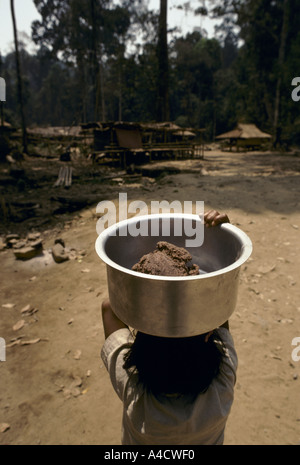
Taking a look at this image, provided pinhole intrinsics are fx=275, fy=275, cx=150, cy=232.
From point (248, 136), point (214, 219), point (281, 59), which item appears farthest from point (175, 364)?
point (281, 59)

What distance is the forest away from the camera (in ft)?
74.6

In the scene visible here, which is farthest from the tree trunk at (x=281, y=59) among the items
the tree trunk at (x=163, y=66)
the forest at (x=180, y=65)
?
the tree trunk at (x=163, y=66)

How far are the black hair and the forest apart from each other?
20291 mm

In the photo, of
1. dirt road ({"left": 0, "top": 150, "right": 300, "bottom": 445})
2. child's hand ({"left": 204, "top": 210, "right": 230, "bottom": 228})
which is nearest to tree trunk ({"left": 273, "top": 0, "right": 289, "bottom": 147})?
dirt road ({"left": 0, "top": 150, "right": 300, "bottom": 445})

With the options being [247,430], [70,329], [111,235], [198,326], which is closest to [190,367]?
[198,326]

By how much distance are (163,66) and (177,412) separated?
2360cm

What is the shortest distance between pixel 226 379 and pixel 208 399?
13 centimetres

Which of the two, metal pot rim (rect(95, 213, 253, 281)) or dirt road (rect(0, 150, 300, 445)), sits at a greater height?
metal pot rim (rect(95, 213, 253, 281))

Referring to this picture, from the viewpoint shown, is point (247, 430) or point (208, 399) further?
point (247, 430)

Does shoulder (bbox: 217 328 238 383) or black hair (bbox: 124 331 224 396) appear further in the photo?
shoulder (bbox: 217 328 238 383)

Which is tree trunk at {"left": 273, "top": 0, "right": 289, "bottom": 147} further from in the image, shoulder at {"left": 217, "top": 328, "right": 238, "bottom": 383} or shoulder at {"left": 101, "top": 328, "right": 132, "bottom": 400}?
shoulder at {"left": 101, "top": 328, "right": 132, "bottom": 400}

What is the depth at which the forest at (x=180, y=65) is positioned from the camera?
74.6ft

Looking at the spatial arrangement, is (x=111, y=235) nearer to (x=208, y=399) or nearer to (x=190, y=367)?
(x=190, y=367)

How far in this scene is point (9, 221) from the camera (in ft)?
24.2
